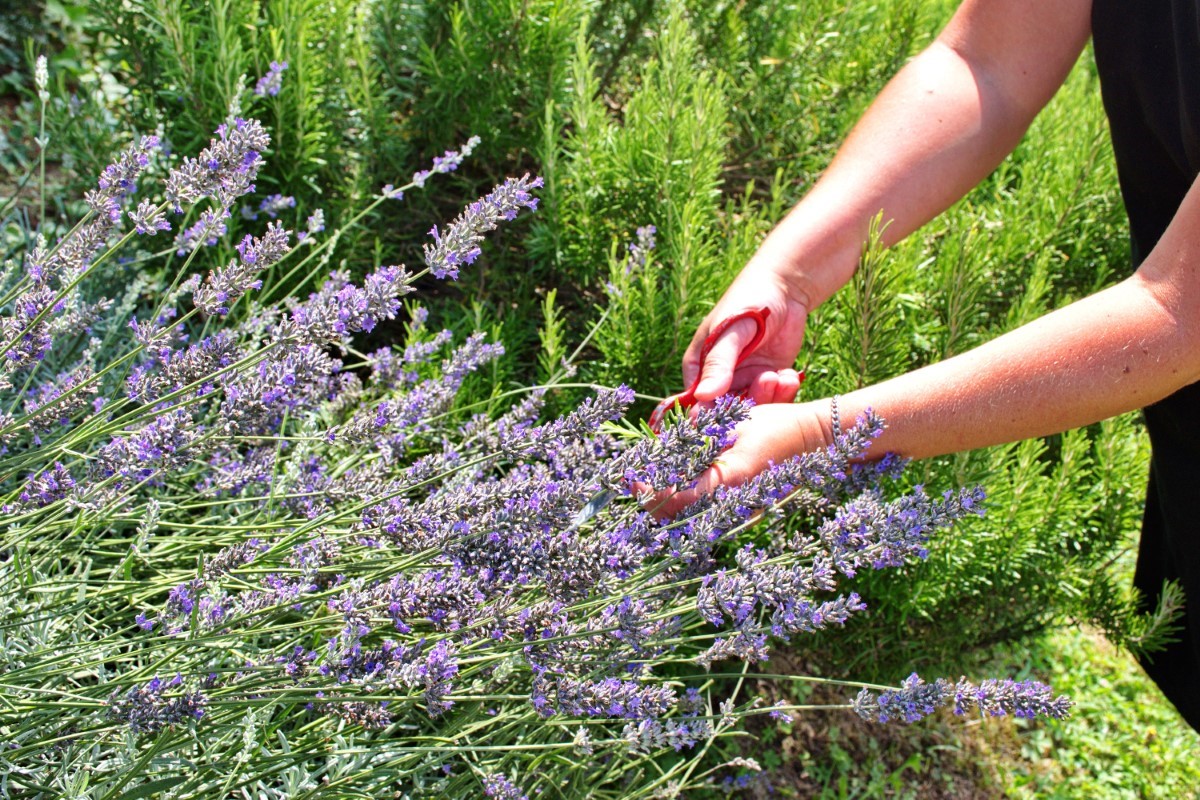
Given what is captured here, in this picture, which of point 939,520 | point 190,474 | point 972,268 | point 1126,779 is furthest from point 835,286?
point 1126,779

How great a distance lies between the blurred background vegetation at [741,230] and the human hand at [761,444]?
1.23 ft

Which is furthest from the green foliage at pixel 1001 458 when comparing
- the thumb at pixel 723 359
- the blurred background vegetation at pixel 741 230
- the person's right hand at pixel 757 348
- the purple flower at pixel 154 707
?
the purple flower at pixel 154 707

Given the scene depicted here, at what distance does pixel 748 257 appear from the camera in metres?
2.24

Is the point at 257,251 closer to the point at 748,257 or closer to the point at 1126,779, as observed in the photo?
the point at 748,257

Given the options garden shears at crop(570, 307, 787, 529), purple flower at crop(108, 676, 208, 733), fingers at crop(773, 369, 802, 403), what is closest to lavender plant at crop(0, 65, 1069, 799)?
purple flower at crop(108, 676, 208, 733)

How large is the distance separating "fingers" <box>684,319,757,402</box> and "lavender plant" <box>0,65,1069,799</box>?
0.19 meters

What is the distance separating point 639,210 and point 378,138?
66 cm

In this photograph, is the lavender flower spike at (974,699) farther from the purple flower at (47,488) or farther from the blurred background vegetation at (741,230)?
the purple flower at (47,488)

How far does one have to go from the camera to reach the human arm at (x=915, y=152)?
1.80 m

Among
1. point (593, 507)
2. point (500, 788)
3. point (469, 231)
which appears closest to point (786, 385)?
point (593, 507)

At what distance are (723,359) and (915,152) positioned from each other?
0.63 meters

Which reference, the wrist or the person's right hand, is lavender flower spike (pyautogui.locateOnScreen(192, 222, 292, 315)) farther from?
the wrist

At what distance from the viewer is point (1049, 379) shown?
140 cm

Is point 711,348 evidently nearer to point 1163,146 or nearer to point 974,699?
point 974,699
